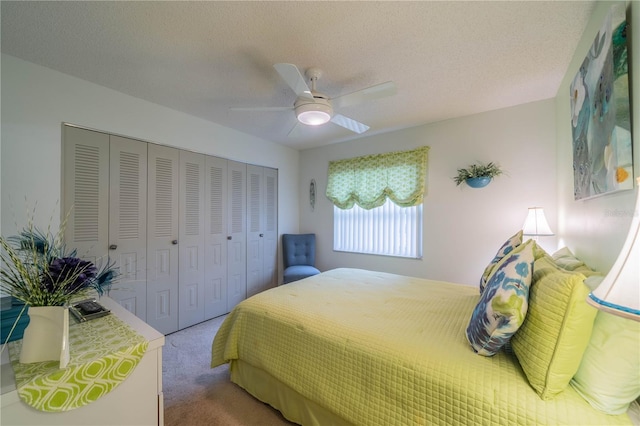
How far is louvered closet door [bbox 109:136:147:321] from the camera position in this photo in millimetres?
2328

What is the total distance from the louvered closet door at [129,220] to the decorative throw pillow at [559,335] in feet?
Answer: 10.1

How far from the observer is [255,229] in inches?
143

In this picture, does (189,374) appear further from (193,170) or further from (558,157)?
(558,157)

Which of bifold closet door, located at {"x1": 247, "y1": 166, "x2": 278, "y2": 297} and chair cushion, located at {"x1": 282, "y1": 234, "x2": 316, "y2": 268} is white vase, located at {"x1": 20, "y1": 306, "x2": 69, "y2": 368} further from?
chair cushion, located at {"x1": 282, "y1": 234, "x2": 316, "y2": 268}

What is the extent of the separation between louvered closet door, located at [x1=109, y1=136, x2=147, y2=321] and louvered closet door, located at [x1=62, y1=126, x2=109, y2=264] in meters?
0.05

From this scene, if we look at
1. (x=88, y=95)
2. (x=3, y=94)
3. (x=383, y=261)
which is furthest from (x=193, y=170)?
A: (x=383, y=261)

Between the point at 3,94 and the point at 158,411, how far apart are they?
2516 millimetres

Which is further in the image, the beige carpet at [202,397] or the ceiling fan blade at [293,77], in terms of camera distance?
the beige carpet at [202,397]

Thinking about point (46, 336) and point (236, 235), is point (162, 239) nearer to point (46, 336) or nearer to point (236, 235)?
point (236, 235)

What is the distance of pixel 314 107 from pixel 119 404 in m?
1.91

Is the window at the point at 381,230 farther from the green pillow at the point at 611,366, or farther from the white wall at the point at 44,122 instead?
the white wall at the point at 44,122

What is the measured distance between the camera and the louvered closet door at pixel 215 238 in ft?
10.00

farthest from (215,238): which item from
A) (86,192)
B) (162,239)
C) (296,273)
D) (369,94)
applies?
(369,94)

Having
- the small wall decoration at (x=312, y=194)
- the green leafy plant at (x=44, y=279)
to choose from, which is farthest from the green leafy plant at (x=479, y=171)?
the green leafy plant at (x=44, y=279)
